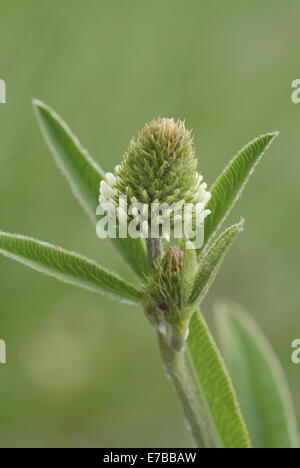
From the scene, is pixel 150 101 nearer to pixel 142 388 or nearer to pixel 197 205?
pixel 142 388

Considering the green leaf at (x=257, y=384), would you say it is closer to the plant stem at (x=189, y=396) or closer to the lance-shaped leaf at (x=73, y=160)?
the plant stem at (x=189, y=396)

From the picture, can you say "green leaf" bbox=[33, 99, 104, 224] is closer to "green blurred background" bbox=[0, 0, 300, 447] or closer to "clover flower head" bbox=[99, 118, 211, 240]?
"clover flower head" bbox=[99, 118, 211, 240]

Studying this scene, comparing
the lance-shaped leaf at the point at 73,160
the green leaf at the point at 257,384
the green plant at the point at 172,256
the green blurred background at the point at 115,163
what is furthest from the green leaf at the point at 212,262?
the green blurred background at the point at 115,163

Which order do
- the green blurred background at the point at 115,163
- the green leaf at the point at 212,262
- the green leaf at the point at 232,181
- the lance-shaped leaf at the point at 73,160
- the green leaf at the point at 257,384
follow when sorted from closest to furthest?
the green leaf at the point at 212,262
the green leaf at the point at 232,181
the lance-shaped leaf at the point at 73,160
the green leaf at the point at 257,384
the green blurred background at the point at 115,163

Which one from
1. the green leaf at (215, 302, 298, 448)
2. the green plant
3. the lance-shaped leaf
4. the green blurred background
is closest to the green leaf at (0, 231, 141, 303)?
the green plant
